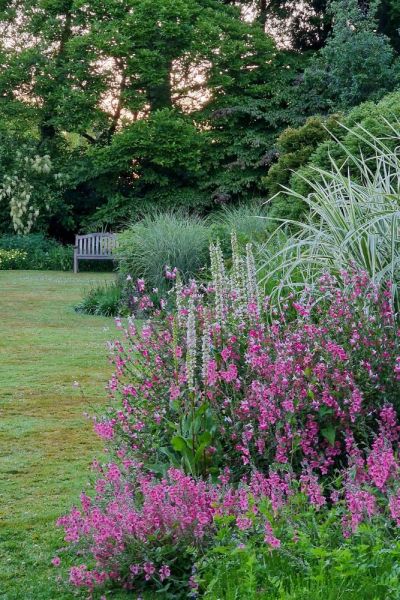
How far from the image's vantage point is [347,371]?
3.22m

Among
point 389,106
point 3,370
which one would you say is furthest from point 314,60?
point 3,370

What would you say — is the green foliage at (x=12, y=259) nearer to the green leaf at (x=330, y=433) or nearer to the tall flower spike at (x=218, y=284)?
the tall flower spike at (x=218, y=284)

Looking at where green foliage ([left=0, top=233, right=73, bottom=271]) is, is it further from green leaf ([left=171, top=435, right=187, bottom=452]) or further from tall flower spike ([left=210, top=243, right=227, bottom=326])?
green leaf ([left=171, top=435, right=187, bottom=452])

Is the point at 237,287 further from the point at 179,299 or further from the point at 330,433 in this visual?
the point at 330,433

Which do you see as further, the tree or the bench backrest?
the tree

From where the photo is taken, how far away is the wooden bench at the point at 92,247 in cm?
1880

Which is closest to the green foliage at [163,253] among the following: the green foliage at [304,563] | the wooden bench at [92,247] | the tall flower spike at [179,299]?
the tall flower spike at [179,299]

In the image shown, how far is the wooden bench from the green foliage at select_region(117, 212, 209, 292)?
319 inches

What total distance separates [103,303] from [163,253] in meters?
1.19

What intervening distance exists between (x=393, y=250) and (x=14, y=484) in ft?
7.39

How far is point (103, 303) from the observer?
10805 millimetres

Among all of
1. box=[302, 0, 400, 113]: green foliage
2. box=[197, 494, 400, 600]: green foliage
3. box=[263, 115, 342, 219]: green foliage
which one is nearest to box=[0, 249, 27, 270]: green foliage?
box=[302, 0, 400, 113]: green foliage

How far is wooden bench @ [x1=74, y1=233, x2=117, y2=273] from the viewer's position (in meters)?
18.8

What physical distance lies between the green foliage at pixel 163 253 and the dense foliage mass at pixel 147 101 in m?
10.7
